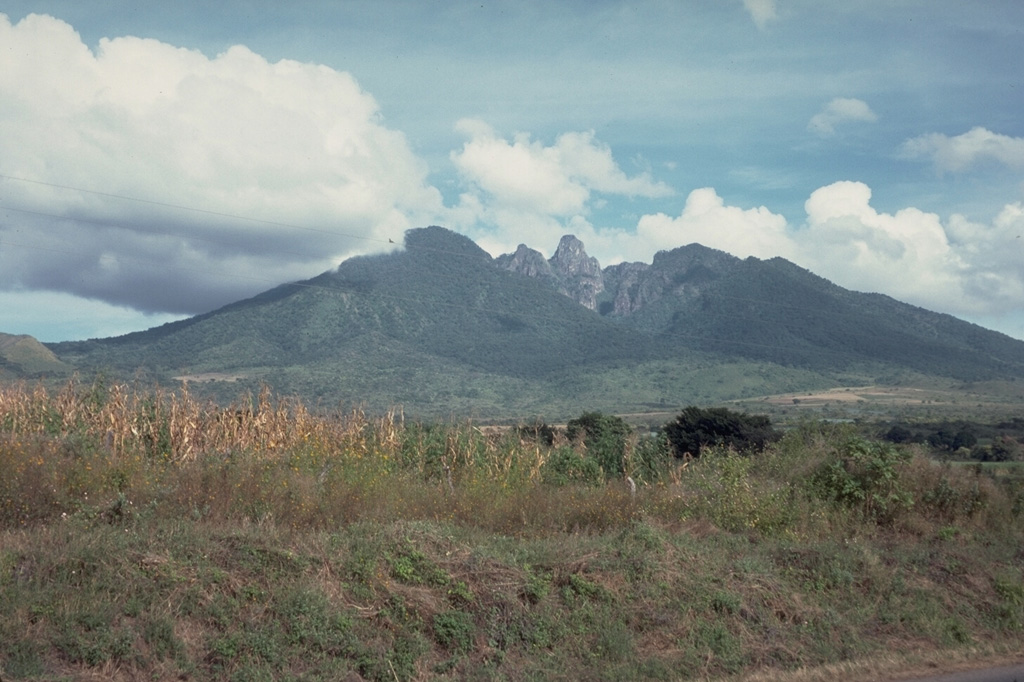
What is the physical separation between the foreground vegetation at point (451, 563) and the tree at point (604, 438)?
5678mm

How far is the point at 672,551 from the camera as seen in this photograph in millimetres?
8688

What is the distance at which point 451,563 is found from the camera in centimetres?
767

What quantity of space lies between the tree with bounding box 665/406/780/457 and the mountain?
32.2 metres

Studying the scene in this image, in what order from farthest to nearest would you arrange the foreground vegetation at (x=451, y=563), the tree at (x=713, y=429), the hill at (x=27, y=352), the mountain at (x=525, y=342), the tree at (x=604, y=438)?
the mountain at (x=525, y=342) → the hill at (x=27, y=352) → the tree at (x=713, y=429) → the tree at (x=604, y=438) → the foreground vegetation at (x=451, y=563)

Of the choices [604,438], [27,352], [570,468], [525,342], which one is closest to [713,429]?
[604,438]

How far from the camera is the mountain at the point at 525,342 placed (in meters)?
73.1

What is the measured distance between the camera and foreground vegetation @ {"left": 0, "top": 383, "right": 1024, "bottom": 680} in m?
6.38

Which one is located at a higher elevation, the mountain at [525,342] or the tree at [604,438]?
the mountain at [525,342]

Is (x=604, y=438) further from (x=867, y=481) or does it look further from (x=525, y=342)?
(x=525, y=342)

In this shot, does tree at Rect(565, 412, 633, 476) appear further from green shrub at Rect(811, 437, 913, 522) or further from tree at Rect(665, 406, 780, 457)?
green shrub at Rect(811, 437, 913, 522)

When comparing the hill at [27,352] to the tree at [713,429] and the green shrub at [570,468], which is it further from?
the green shrub at [570,468]

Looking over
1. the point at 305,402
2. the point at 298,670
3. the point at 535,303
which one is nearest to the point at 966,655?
the point at 298,670

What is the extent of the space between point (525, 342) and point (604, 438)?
83717 mm

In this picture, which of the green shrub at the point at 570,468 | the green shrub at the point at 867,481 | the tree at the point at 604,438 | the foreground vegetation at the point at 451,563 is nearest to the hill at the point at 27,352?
the tree at the point at 604,438
